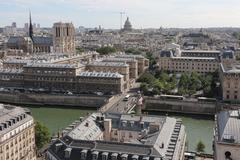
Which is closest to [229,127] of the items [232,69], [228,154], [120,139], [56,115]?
[228,154]

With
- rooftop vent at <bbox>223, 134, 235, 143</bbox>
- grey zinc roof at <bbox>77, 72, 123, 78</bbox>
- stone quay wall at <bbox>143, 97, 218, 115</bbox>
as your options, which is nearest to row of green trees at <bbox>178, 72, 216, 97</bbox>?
stone quay wall at <bbox>143, 97, 218, 115</bbox>

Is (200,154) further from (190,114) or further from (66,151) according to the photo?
(190,114)

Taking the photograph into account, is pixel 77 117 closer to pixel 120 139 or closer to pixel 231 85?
pixel 120 139

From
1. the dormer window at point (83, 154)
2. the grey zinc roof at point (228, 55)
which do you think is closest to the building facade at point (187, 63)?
the grey zinc roof at point (228, 55)

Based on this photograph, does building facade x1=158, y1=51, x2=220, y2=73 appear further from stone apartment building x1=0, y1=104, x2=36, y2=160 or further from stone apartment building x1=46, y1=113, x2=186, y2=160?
stone apartment building x1=0, y1=104, x2=36, y2=160

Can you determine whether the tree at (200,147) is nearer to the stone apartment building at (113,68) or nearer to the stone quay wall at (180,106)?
the stone quay wall at (180,106)

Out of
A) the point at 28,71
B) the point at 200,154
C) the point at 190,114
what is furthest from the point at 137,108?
the point at 28,71
